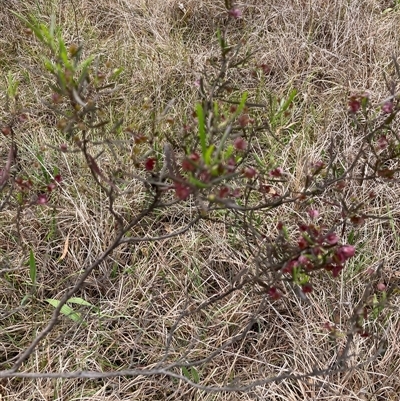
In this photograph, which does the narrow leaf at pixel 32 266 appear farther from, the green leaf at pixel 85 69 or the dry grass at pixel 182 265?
the green leaf at pixel 85 69

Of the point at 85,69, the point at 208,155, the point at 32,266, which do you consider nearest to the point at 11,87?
the point at 32,266

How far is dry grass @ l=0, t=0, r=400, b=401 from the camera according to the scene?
1500 mm

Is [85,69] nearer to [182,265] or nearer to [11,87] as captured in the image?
[11,87]

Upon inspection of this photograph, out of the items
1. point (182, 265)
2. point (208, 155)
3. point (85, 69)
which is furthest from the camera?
point (182, 265)

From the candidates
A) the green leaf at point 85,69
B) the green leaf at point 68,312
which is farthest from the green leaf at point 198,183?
the green leaf at point 68,312

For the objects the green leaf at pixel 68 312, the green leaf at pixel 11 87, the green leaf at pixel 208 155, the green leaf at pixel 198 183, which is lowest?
the green leaf at pixel 68 312

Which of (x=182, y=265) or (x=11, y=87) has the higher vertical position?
(x=11, y=87)

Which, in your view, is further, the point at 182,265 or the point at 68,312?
the point at 182,265

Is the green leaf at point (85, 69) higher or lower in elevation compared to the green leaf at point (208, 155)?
lower

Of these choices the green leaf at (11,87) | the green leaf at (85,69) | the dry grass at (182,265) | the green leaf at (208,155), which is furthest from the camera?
the dry grass at (182,265)

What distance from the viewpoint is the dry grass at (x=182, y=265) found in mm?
1500

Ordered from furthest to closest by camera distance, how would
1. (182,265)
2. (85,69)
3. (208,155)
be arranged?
(182,265) < (85,69) < (208,155)

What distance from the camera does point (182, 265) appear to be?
172 centimetres

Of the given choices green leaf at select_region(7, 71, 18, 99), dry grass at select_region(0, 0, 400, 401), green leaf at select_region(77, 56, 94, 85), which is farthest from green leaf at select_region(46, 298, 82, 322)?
green leaf at select_region(77, 56, 94, 85)
